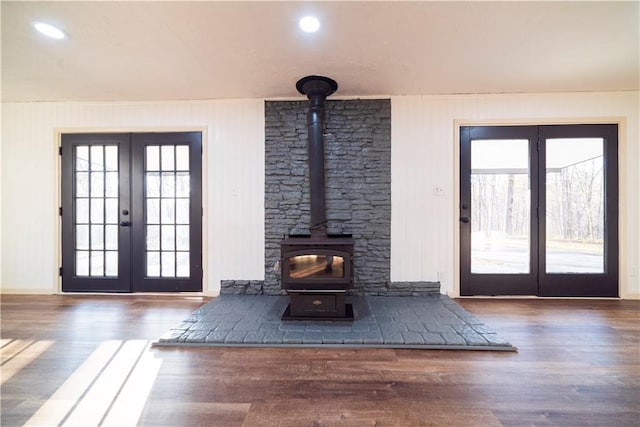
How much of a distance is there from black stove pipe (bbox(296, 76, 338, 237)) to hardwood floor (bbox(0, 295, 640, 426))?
1310mm

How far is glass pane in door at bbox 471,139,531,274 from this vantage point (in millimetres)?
3365

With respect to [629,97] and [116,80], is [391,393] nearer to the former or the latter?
[116,80]

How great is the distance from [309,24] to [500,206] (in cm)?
288

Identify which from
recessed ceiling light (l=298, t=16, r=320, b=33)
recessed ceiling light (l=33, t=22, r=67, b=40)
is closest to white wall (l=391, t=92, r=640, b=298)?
recessed ceiling light (l=298, t=16, r=320, b=33)

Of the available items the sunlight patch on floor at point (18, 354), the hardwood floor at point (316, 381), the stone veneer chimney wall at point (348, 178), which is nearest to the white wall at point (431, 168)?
the stone veneer chimney wall at point (348, 178)

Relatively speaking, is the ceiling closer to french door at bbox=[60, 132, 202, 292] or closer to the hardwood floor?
french door at bbox=[60, 132, 202, 292]

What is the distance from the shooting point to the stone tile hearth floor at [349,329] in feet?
7.10

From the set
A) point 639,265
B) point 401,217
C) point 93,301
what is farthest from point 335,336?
point 639,265

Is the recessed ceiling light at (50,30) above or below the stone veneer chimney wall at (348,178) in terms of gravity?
above

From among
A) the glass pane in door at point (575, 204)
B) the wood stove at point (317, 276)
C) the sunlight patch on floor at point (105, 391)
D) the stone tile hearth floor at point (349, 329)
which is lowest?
the sunlight patch on floor at point (105, 391)

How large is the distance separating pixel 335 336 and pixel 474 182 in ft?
8.12

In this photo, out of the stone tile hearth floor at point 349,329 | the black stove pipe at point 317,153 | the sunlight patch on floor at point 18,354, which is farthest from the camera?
the black stove pipe at point 317,153

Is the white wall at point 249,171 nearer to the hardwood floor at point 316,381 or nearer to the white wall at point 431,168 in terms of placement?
the white wall at point 431,168

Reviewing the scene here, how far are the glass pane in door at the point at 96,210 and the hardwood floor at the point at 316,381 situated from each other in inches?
44.1
